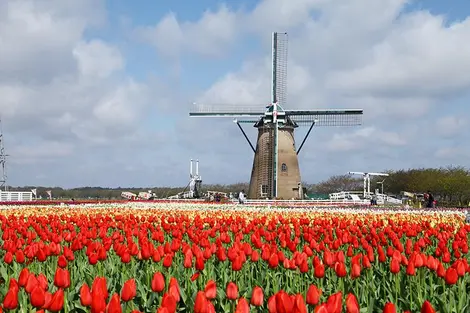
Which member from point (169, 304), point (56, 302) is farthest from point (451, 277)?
point (56, 302)

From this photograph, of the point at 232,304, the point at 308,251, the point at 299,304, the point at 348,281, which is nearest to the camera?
the point at 299,304

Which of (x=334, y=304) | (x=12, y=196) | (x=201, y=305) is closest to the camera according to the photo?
(x=334, y=304)

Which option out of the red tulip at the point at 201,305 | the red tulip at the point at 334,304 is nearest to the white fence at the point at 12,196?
the red tulip at the point at 201,305

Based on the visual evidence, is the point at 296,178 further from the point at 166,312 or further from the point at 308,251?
the point at 166,312

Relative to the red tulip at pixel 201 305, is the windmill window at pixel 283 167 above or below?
above

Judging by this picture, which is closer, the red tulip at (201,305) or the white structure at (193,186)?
the red tulip at (201,305)

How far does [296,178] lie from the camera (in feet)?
115

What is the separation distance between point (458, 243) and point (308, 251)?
1916 mm

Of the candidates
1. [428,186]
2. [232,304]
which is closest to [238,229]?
[232,304]

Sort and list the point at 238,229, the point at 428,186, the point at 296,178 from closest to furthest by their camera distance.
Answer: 1. the point at 238,229
2. the point at 296,178
3. the point at 428,186

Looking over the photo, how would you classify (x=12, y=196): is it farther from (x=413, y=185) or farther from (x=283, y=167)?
(x=413, y=185)

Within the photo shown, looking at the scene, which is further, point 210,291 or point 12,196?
point 12,196

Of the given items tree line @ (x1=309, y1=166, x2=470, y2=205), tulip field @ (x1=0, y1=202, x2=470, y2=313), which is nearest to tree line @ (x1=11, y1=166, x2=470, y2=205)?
tree line @ (x1=309, y1=166, x2=470, y2=205)

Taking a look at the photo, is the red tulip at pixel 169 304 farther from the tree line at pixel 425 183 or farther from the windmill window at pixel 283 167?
the tree line at pixel 425 183
